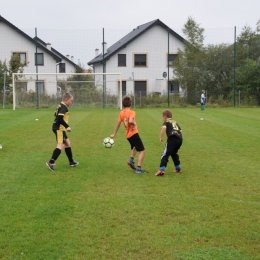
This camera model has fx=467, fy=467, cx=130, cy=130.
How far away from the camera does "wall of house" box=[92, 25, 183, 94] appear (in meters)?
47.7

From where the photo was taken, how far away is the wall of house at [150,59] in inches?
1877

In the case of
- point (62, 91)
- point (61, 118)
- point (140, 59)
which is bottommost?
point (61, 118)

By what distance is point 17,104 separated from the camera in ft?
111

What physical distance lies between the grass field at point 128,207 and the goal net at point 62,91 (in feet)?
73.7

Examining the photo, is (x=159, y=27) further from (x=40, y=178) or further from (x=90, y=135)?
(x=40, y=178)

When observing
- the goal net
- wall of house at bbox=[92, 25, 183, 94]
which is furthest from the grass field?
wall of house at bbox=[92, 25, 183, 94]

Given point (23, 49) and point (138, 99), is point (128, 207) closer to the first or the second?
point (138, 99)

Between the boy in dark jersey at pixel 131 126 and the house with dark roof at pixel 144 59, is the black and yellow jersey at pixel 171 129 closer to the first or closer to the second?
the boy in dark jersey at pixel 131 126

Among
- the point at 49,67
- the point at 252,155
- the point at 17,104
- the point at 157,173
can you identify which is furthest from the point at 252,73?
the point at 157,173

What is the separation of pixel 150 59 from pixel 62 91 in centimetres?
1603

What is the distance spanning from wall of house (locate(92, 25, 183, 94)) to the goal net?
1244 centimetres

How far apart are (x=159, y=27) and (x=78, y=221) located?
44.0 meters

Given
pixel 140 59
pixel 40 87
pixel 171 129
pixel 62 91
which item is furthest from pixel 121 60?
pixel 171 129

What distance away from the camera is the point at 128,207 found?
655 cm
